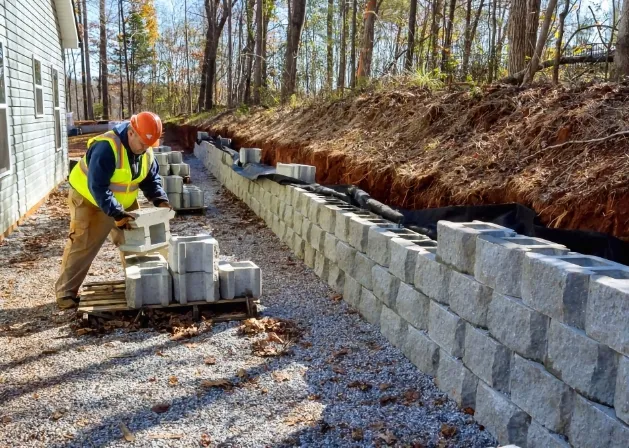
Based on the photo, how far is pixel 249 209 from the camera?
11680 millimetres

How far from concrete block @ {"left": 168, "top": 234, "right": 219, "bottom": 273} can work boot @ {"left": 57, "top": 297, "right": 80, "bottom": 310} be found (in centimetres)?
110

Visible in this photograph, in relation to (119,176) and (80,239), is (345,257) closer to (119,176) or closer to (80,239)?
(119,176)

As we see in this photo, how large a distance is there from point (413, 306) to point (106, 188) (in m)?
2.86

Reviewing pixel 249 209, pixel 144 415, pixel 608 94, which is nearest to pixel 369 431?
pixel 144 415

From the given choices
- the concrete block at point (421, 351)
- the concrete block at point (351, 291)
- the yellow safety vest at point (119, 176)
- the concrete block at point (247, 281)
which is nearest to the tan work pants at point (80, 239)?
the yellow safety vest at point (119, 176)

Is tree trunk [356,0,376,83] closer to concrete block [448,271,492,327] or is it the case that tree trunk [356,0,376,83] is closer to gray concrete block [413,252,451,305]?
gray concrete block [413,252,451,305]

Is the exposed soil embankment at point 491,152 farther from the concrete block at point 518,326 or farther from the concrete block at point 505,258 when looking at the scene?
the concrete block at point 518,326

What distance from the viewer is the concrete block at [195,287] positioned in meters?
5.39

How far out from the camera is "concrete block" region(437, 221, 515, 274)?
3590 mm

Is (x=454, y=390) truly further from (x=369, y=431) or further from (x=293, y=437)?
(x=293, y=437)

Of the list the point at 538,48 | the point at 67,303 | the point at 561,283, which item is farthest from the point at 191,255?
the point at 538,48

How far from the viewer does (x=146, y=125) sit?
5.23m

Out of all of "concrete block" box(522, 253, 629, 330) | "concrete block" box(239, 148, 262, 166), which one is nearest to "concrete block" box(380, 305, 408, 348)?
"concrete block" box(522, 253, 629, 330)

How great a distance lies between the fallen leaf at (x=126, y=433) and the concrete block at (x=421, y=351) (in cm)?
199
